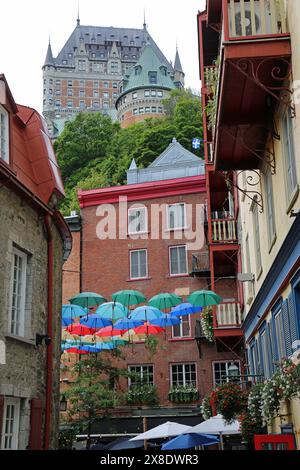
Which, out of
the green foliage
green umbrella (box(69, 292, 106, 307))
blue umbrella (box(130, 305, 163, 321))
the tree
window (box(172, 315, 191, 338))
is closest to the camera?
green umbrella (box(69, 292, 106, 307))

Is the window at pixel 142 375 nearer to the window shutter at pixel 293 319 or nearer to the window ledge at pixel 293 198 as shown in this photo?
the window shutter at pixel 293 319

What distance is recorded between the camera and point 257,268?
1575 cm

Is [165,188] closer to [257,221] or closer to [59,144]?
[257,221]

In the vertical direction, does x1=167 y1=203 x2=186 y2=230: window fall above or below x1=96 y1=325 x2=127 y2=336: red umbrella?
above

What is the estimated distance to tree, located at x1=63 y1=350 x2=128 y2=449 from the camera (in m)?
26.1

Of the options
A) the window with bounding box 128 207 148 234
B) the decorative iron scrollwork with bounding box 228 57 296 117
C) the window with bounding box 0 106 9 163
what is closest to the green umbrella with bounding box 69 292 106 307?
the window with bounding box 0 106 9 163

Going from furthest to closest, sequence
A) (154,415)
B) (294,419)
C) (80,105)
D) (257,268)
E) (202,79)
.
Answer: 1. (80,105)
2. (154,415)
3. (202,79)
4. (257,268)
5. (294,419)

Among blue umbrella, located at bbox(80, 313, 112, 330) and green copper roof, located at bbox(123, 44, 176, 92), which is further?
green copper roof, located at bbox(123, 44, 176, 92)

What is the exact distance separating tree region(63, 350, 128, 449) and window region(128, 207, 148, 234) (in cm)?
736

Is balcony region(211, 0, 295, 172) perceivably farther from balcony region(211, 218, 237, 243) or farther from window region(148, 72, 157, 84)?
window region(148, 72, 157, 84)

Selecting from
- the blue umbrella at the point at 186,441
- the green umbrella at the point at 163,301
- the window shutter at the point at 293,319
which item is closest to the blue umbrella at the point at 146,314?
the green umbrella at the point at 163,301

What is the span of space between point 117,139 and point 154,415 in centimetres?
5229
